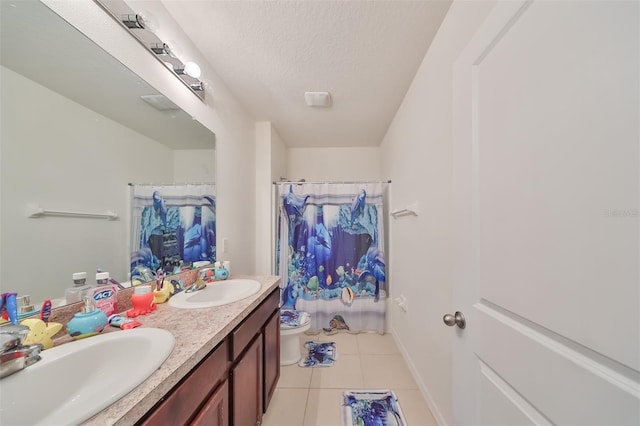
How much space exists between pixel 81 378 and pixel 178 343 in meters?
0.23

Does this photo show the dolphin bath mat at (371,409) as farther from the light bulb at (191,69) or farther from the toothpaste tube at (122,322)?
the light bulb at (191,69)

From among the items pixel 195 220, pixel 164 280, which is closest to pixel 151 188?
pixel 195 220

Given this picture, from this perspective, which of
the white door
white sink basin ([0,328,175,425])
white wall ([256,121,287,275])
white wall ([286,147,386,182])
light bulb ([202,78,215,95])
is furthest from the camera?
white wall ([286,147,386,182])

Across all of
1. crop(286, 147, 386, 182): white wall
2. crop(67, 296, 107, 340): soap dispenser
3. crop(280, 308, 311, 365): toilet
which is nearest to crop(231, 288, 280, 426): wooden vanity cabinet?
crop(280, 308, 311, 365): toilet

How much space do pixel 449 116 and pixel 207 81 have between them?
159cm

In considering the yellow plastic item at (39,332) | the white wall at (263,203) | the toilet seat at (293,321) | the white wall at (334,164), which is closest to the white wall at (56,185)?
the yellow plastic item at (39,332)

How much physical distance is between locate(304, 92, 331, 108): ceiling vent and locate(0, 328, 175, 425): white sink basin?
1.96m

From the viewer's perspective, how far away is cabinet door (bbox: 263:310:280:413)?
1.36m

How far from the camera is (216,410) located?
824mm

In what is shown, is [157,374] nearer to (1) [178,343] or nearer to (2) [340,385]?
(1) [178,343]

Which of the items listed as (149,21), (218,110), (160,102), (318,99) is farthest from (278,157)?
(149,21)

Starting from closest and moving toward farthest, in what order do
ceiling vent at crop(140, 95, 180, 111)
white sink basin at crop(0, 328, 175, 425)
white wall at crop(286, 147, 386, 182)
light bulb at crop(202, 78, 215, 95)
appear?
white sink basin at crop(0, 328, 175, 425)
ceiling vent at crop(140, 95, 180, 111)
light bulb at crop(202, 78, 215, 95)
white wall at crop(286, 147, 386, 182)

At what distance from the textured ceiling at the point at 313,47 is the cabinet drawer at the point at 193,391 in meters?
1.67

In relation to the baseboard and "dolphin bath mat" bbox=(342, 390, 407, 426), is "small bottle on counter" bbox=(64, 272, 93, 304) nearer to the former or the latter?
"dolphin bath mat" bbox=(342, 390, 407, 426)
